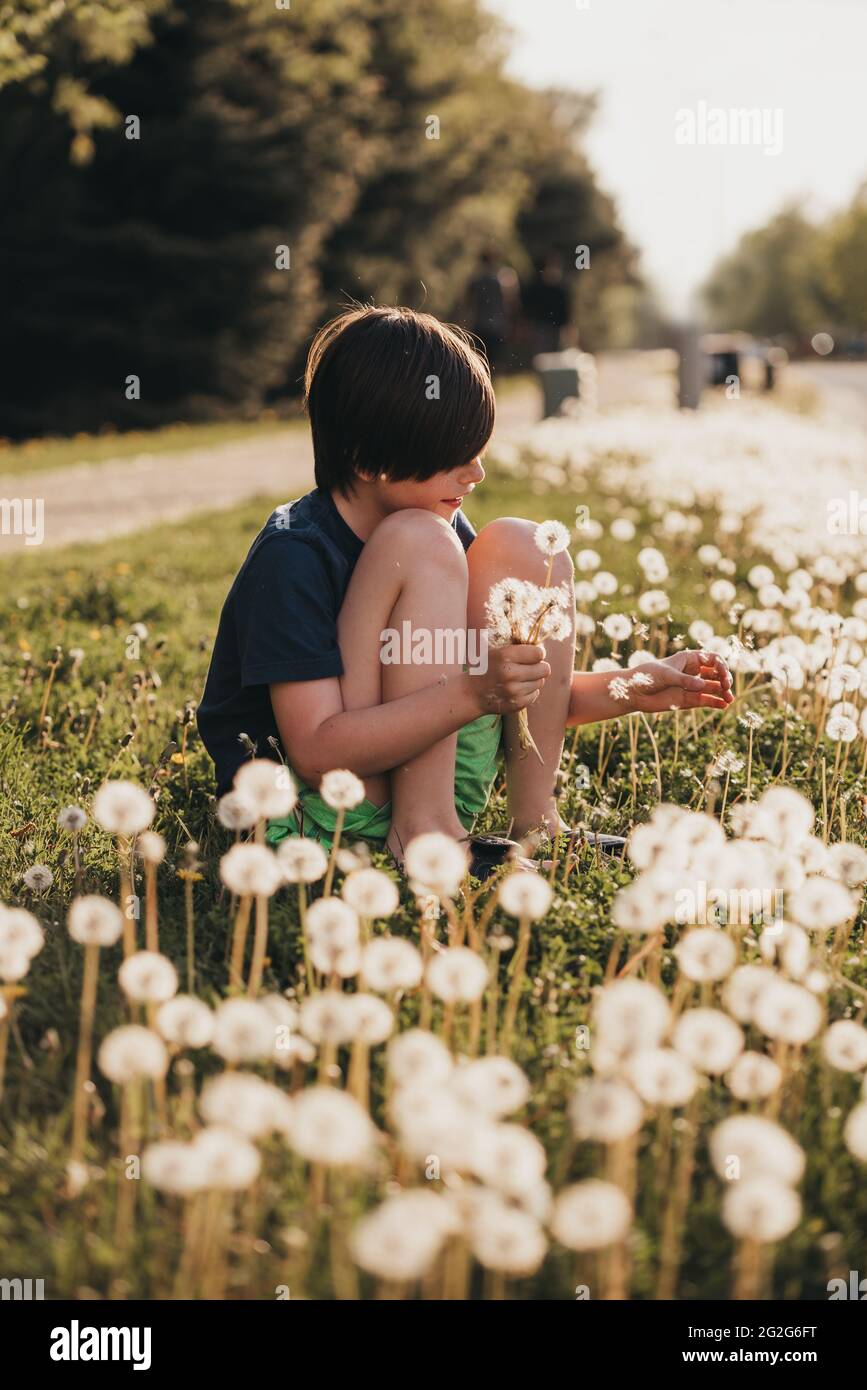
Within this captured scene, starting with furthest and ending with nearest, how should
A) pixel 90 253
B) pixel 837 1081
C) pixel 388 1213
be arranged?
pixel 90 253 < pixel 837 1081 < pixel 388 1213

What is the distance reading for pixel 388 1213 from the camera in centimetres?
140

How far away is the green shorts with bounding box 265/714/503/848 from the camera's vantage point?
2996 millimetres

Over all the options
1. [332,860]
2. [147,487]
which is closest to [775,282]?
[147,487]

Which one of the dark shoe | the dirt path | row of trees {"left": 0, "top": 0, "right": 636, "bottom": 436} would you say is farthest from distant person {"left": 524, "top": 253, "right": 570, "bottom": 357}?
the dark shoe

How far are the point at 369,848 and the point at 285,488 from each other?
8922mm

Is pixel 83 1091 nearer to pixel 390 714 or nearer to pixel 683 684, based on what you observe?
pixel 390 714

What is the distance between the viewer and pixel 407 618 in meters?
2.85

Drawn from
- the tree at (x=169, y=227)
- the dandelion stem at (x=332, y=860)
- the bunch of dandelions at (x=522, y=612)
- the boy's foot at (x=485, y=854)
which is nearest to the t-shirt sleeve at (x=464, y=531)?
the bunch of dandelions at (x=522, y=612)

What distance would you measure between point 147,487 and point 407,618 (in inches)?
367

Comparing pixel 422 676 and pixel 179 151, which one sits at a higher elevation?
pixel 179 151
